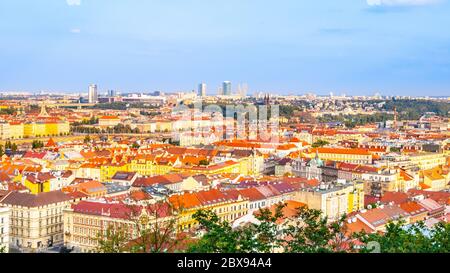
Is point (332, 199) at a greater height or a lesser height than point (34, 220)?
greater

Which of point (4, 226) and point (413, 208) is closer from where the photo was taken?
point (4, 226)

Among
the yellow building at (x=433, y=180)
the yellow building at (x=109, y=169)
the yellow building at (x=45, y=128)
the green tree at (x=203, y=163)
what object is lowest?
the yellow building at (x=433, y=180)

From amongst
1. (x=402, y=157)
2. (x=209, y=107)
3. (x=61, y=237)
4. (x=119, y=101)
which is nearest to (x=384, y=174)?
(x=402, y=157)

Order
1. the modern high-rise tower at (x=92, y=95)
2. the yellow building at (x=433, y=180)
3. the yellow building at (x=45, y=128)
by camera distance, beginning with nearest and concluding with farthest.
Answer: the yellow building at (x=433, y=180), the yellow building at (x=45, y=128), the modern high-rise tower at (x=92, y=95)

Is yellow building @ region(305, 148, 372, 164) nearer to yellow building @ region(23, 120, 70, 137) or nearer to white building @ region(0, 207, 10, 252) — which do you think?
white building @ region(0, 207, 10, 252)

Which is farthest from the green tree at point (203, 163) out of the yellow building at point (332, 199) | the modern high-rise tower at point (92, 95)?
the modern high-rise tower at point (92, 95)

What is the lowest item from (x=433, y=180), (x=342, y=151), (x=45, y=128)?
(x=433, y=180)

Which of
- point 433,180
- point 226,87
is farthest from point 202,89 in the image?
point 433,180

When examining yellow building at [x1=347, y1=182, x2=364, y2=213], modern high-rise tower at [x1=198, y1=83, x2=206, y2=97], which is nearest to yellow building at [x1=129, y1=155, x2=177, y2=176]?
yellow building at [x1=347, y1=182, x2=364, y2=213]

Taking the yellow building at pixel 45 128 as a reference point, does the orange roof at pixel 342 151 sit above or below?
below

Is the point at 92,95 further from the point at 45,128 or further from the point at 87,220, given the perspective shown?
the point at 87,220

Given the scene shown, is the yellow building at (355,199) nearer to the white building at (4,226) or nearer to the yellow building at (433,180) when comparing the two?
the yellow building at (433,180)

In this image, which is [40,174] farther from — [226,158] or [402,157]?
[402,157]
